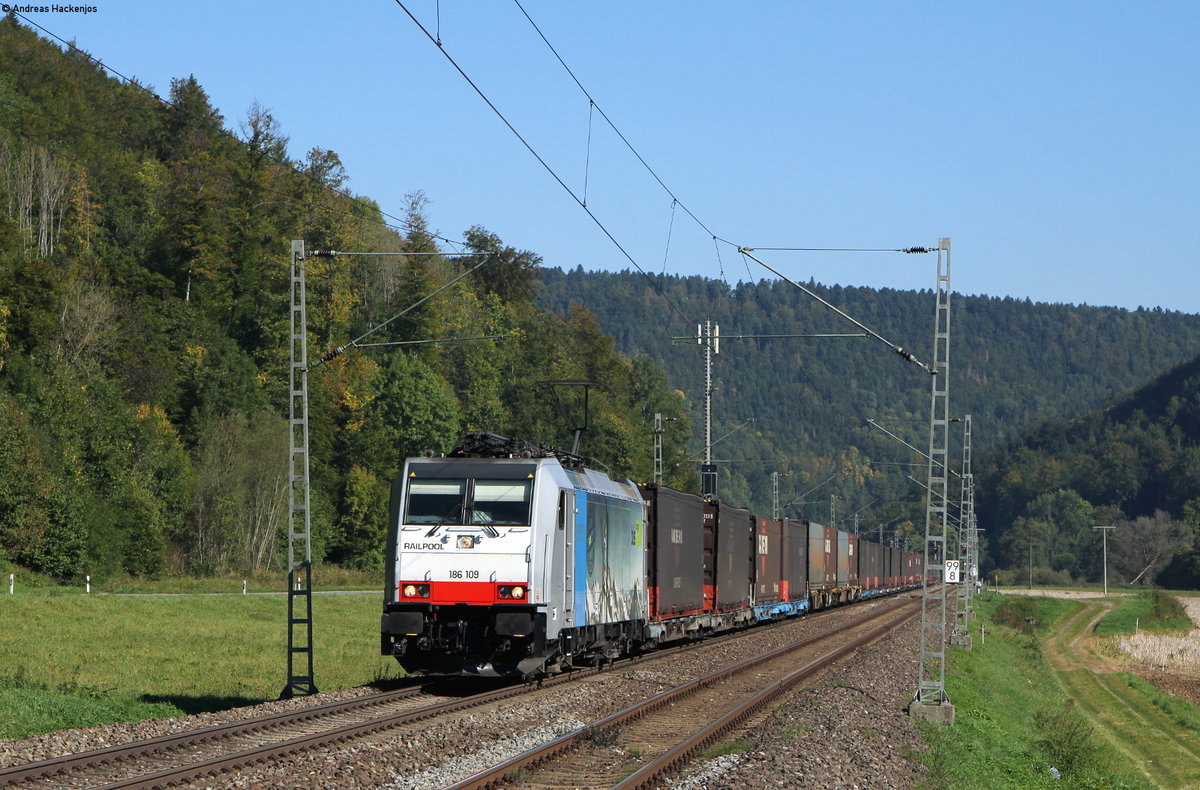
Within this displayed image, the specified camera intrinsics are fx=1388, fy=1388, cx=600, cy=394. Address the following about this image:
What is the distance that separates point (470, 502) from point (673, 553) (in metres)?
11.6

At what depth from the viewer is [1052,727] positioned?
3109 centimetres

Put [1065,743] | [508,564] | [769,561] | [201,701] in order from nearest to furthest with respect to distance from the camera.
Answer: [508,564]
[201,701]
[1065,743]
[769,561]

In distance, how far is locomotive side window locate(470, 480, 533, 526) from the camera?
21.7 m

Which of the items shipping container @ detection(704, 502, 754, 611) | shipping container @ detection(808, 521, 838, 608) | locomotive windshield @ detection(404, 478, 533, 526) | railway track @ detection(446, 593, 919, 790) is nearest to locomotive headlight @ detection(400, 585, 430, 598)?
locomotive windshield @ detection(404, 478, 533, 526)

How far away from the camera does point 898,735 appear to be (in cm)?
1928

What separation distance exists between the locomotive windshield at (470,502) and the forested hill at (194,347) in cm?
4174

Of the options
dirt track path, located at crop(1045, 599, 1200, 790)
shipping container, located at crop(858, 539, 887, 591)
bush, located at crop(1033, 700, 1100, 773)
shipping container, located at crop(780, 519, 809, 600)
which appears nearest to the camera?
bush, located at crop(1033, 700, 1100, 773)

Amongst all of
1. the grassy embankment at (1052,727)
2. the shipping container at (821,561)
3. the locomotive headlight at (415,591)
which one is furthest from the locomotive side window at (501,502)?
the shipping container at (821,561)

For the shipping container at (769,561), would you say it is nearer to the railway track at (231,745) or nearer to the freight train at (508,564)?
the freight train at (508,564)

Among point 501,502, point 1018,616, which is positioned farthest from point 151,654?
point 1018,616

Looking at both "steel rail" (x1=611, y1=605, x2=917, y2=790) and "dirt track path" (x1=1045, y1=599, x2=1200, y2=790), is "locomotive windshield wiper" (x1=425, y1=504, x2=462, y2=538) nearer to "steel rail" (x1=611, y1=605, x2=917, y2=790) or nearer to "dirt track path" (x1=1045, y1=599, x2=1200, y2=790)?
"steel rail" (x1=611, y1=605, x2=917, y2=790)

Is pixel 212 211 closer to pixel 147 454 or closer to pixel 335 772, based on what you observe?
pixel 147 454

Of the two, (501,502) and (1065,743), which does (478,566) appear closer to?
(501,502)

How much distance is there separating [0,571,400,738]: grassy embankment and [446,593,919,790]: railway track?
6972mm
